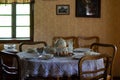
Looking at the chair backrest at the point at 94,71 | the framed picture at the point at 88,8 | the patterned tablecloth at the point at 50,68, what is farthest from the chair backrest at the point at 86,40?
the patterned tablecloth at the point at 50,68

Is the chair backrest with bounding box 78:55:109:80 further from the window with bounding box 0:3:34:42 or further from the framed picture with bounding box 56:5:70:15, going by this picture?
the window with bounding box 0:3:34:42

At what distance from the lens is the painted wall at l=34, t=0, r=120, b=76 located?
563 centimetres

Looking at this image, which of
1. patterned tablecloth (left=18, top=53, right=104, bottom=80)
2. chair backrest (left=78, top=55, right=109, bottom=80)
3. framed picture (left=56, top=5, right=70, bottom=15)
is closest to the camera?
chair backrest (left=78, top=55, right=109, bottom=80)

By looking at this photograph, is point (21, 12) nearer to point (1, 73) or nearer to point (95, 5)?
point (95, 5)

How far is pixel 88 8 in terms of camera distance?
5.68 meters

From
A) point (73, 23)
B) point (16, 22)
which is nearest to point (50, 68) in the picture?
point (73, 23)

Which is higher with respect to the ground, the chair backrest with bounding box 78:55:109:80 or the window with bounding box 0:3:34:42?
the window with bounding box 0:3:34:42

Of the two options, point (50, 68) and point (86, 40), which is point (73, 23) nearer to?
point (86, 40)

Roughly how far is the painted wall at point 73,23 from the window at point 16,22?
17 centimetres

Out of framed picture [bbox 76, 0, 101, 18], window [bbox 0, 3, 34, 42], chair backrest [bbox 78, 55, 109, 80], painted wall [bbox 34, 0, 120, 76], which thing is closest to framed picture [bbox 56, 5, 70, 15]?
painted wall [bbox 34, 0, 120, 76]

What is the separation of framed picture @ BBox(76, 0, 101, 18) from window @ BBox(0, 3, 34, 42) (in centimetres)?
96

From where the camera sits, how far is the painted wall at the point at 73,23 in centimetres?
563

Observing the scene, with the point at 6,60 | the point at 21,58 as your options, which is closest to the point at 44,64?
the point at 21,58

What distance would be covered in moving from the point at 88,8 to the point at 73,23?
0.43m
